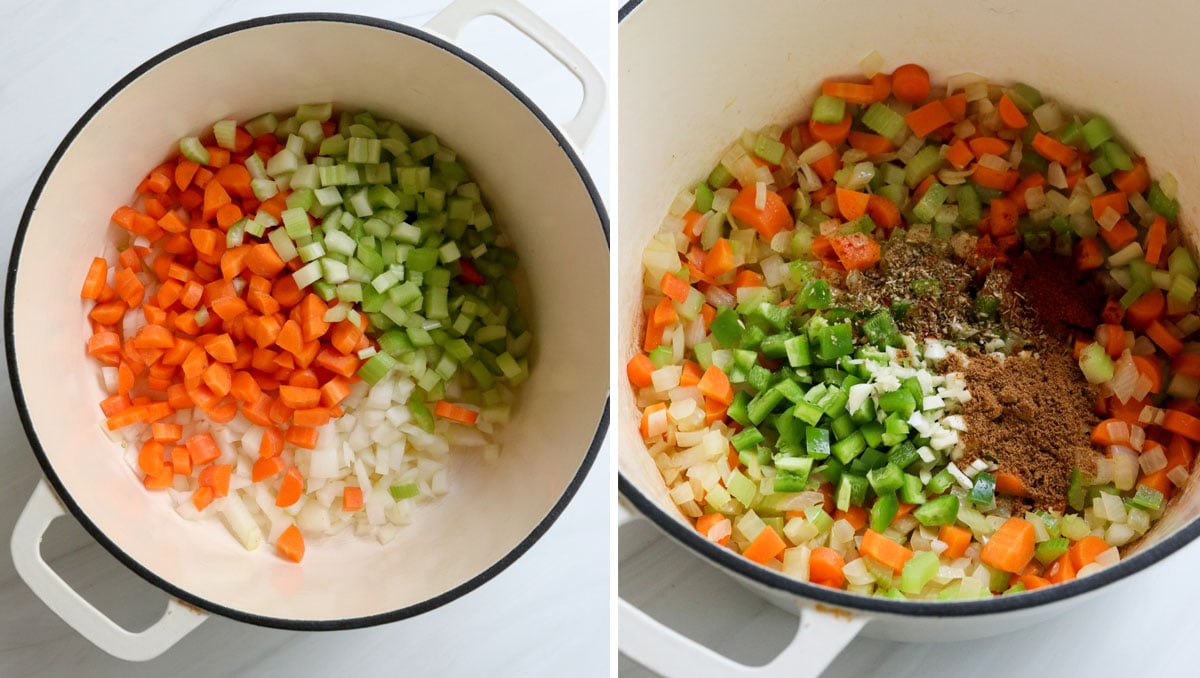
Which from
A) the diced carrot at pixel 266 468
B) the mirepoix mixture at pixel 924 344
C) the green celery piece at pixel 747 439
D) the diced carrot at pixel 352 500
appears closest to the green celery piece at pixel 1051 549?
the mirepoix mixture at pixel 924 344

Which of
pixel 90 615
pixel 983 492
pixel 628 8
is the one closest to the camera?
pixel 90 615

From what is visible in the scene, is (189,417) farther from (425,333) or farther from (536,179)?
(536,179)

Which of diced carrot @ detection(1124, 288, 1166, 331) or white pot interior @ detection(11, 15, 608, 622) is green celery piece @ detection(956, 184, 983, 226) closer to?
diced carrot @ detection(1124, 288, 1166, 331)

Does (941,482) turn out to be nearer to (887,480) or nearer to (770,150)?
(887,480)

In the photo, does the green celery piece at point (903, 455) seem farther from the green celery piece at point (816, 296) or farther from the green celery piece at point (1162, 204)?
the green celery piece at point (1162, 204)

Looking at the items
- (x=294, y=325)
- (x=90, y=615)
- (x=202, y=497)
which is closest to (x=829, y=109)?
(x=294, y=325)

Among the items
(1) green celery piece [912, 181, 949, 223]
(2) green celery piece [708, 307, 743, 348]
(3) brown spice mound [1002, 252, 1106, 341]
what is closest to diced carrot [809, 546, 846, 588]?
(2) green celery piece [708, 307, 743, 348]

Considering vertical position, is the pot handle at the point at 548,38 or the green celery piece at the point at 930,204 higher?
the pot handle at the point at 548,38

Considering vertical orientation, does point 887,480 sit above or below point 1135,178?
below
